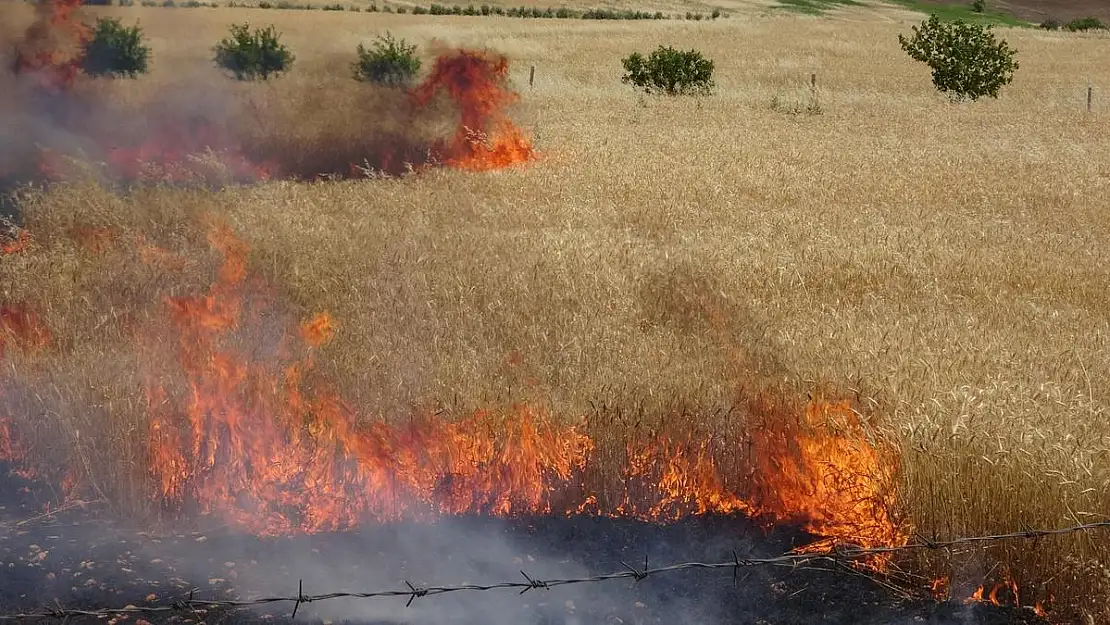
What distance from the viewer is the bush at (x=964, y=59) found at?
26406 mm

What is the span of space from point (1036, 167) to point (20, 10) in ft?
44.9

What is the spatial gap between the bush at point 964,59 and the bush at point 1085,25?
40656 millimetres

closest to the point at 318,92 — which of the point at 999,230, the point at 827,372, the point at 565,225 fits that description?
the point at 565,225

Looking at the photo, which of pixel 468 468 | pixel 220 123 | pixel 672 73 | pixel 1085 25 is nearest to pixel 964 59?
pixel 672 73

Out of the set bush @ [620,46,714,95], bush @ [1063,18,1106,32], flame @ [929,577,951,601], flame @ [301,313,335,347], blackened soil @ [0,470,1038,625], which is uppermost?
bush @ [1063,18,1106,32]

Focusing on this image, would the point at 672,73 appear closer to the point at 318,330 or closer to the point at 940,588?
the point at 318,330

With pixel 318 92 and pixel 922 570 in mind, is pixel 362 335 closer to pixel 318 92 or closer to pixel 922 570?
pixel 922 570

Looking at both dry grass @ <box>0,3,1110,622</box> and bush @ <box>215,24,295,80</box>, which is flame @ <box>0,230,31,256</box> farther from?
bush @ <box>215,24,295,80</box>

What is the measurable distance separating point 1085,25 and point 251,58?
188 ft

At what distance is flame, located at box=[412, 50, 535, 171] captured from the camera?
616 inches

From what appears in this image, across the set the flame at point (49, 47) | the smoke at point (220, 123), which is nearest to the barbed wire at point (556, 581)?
the smoke at point (220, 123)

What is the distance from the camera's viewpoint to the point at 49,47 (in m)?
12.6

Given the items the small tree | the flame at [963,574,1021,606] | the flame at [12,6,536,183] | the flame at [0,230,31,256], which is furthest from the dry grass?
the flame at [12,6,536,183]

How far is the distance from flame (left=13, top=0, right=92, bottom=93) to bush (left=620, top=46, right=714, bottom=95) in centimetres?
1520
